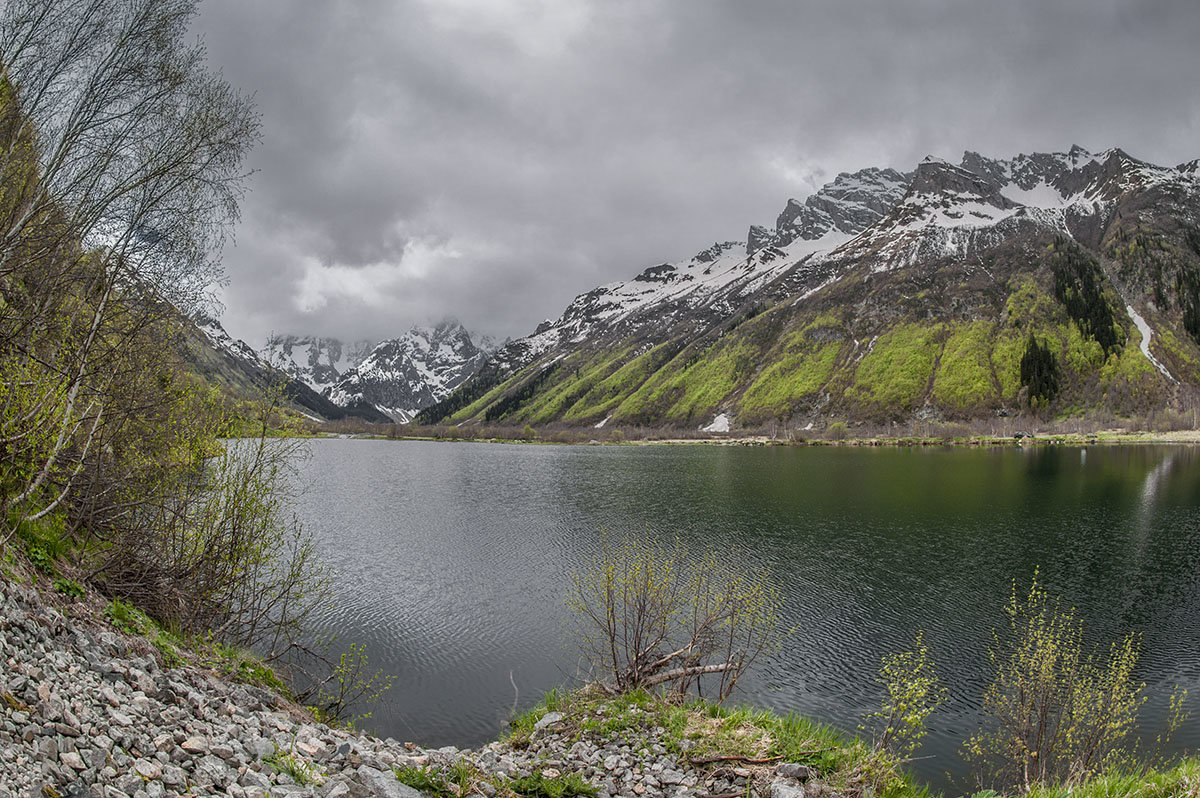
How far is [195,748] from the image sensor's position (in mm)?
8859

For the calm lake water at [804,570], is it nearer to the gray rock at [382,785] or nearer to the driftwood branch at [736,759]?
the driftwood branch at [736,759]

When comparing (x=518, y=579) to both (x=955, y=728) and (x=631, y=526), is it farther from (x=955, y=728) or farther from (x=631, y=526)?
(x=955, y=728)

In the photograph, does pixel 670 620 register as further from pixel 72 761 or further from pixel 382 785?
pixel 72 761

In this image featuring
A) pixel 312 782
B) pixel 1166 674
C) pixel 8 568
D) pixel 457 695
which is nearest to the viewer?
pixel 312 782

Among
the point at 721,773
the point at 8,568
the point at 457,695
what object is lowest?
the point at 457,695

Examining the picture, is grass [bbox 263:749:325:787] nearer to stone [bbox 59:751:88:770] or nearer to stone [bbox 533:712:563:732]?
stone [bbox 59:751:88:770]

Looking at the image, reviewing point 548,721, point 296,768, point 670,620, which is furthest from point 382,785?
point 670,620

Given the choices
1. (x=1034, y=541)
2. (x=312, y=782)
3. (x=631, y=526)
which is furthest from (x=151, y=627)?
(x=1034, y=541)

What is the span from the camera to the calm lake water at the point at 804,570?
82.6 feet

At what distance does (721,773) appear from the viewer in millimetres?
13125

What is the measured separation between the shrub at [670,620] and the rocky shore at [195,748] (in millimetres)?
4625

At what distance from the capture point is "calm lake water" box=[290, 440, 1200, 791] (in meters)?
25.2

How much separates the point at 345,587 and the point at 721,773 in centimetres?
3143

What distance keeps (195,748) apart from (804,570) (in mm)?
39897
